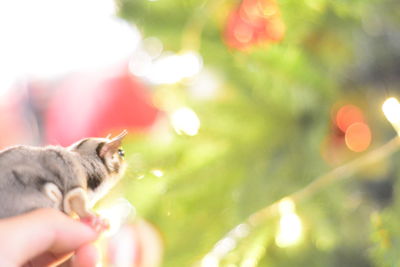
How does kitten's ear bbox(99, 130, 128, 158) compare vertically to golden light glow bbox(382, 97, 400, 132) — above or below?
below

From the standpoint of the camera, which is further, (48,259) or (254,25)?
(254,25)

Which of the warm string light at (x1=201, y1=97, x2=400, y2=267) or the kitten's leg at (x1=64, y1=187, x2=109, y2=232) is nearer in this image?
the kitten's leg at (x1=64, y1=187, x2=109, y2=232)

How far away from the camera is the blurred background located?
0.43 metres

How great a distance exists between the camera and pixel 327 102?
513 mm

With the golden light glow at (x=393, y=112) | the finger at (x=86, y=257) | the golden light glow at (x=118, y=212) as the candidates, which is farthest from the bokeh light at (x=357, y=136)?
the finger at (x=86, y=257)

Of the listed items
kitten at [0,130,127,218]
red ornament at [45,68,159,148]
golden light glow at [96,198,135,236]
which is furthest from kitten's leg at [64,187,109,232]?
red ornament at [45,68,159,148]

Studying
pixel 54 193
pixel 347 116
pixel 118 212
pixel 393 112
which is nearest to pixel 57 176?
pixel 54 193

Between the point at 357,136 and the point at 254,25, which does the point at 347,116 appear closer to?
the point at 357,136

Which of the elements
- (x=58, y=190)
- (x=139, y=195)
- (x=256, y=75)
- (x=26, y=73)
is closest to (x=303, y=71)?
(x=256, y=75)

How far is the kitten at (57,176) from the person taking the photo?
0.19 metres

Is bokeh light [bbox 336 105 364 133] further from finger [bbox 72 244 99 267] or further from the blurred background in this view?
finger [bbox 72 244 99 267]

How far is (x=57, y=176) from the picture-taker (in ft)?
0.64

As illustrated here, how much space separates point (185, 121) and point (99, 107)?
0.07 meters

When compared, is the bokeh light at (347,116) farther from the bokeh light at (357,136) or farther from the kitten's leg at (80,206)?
the kitten's leg at (80,206)
